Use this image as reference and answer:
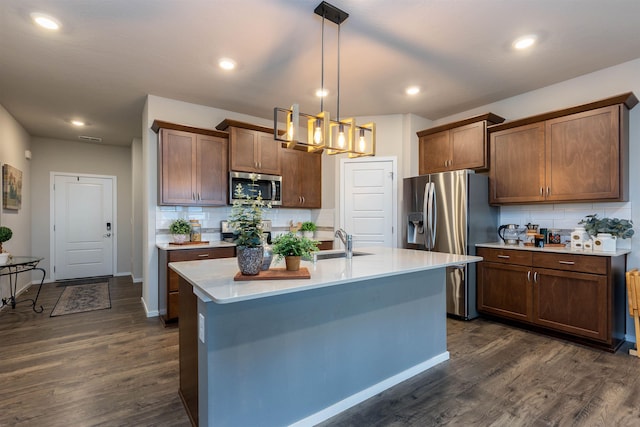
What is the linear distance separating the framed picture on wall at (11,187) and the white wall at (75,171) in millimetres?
912

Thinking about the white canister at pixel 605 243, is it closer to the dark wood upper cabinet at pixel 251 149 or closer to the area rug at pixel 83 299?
the dark wood upper cabinet at pixel 251 149

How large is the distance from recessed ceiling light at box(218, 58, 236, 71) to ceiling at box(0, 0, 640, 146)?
7 cm

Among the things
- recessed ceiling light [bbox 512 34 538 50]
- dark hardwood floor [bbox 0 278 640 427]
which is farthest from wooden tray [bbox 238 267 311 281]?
recessed ceiling light [bbox 512 34 538 50]

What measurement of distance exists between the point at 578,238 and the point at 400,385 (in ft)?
7.63

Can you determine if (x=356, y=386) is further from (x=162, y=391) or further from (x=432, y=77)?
(x=432, y=77)

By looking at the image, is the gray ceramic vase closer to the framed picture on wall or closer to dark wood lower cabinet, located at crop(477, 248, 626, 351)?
dark wood lower cabinet, located at crop(477, 248, 626, 351)

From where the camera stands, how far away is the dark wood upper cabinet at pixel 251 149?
3998 millimetres

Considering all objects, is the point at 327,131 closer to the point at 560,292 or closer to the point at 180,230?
the point at 180,230

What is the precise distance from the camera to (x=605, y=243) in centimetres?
286

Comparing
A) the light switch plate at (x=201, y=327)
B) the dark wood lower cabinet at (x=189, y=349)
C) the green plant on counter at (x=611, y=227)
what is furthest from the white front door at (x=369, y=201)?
the light switch plate at (x=201, y=327)

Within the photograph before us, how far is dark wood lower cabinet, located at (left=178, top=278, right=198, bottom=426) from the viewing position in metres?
1.77

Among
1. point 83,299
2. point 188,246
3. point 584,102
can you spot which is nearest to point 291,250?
point 188,246

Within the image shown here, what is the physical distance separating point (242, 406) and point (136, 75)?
321 centimetres

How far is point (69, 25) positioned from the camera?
240cm
